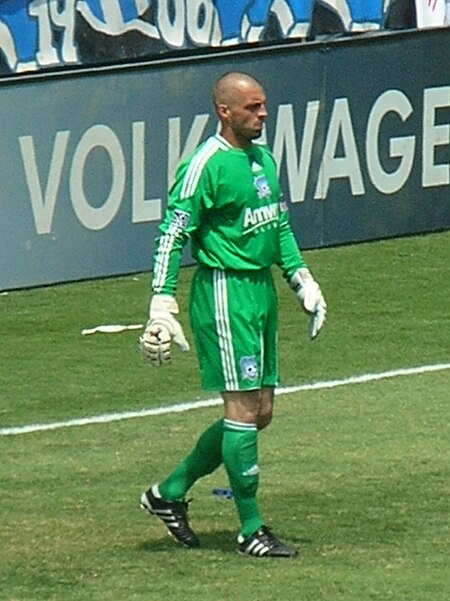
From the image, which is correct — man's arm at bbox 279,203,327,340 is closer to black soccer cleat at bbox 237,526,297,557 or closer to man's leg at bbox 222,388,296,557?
man's leg at bbox 222,388,296,557

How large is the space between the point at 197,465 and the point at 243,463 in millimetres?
330

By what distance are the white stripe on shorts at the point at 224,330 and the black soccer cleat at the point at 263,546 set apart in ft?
1.91

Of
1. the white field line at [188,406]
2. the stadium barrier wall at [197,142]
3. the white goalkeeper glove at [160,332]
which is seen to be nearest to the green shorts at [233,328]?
the white goalkeeper glove at [160,332]

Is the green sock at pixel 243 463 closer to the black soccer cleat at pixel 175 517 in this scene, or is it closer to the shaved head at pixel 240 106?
the black soccer cleat at pixel 175 517

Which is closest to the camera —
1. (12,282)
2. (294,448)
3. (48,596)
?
(48,596)

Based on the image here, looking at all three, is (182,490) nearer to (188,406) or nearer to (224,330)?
(224,330)

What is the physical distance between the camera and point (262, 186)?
7949mm

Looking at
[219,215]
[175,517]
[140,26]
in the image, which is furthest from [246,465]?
[140,26]

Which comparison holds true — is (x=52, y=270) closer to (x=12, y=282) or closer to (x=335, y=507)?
(x=12, y=282)

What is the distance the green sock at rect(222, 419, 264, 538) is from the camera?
7855mm

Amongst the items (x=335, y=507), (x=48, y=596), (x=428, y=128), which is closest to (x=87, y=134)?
(x=428, y=128)

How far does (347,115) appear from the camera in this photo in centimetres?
1571

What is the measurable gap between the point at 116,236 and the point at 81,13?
5.15ft

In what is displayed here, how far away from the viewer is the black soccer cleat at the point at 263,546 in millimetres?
7910
